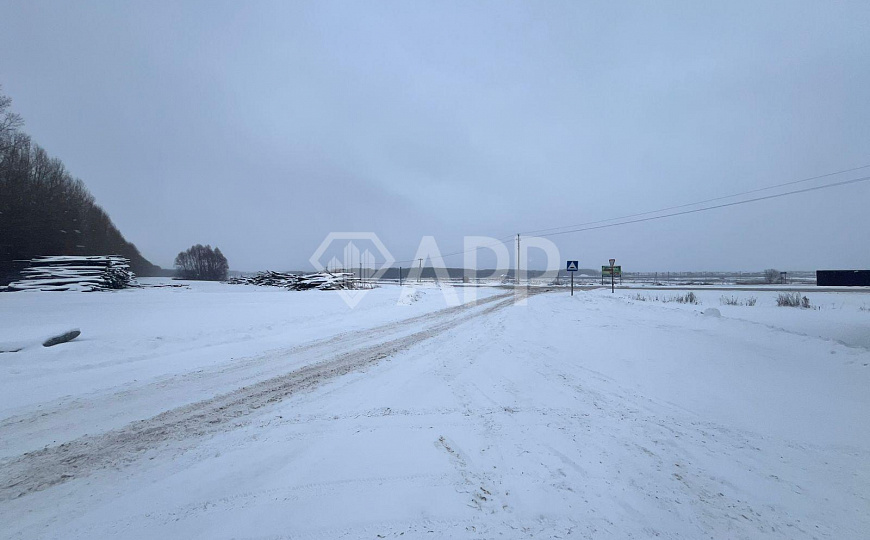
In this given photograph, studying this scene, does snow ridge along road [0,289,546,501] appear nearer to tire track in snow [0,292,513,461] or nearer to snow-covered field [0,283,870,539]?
snow-covered field [0,283,870,539]

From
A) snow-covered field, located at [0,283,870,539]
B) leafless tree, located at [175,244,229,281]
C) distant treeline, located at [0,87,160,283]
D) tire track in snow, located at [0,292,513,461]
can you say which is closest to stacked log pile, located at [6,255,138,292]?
distant treeline, located at [0,87,160,283]

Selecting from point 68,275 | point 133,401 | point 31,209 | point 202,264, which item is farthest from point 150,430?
point 202,264

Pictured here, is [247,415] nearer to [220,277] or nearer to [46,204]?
[46,204]

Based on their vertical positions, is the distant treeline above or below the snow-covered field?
above

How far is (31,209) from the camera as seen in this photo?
24.9 m

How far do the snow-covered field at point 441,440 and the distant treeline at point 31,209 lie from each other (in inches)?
875

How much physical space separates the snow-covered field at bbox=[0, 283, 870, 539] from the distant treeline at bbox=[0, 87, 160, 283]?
72.9ft

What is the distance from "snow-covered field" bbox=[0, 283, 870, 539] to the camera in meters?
2.80

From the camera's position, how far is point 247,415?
4812mm

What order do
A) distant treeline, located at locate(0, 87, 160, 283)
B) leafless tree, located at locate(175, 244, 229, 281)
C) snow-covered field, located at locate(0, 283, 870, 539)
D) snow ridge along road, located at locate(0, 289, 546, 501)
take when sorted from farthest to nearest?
leafless tree, located at locate(175, 244, 229, 281) → distant treeline, located at locate(0, 87, 160, 283) → snow ridge along road, located at locate(0, 289, 546, 501) → snow-covered field, located at locate(0, 283, 870, 539)

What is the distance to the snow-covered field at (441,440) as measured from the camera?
280cm

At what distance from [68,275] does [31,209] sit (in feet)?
33.5

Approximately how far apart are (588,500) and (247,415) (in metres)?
4.39

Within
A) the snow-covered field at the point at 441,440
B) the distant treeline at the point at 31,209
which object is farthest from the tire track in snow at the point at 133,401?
the distant treeline at the point at 31,209
